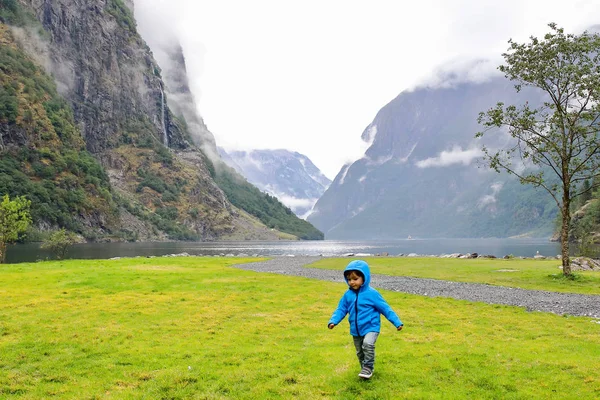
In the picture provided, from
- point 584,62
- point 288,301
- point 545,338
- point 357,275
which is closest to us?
point 357,275

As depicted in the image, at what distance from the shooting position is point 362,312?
440 inches

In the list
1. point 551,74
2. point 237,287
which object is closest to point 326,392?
point 237,287

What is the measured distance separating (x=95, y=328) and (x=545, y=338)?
690 inches

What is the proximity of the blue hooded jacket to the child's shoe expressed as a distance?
0.89 meters

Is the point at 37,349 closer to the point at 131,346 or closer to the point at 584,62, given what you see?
the point at 131,346

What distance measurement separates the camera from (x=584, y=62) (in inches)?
1463

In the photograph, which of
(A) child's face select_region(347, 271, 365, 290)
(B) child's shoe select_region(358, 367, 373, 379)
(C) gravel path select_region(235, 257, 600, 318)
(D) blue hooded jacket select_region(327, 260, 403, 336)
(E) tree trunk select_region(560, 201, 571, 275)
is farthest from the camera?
(E) tree trunk select_region(560, 201, 571, 275)

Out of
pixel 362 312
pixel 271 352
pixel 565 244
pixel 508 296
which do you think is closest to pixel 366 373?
pixel 362 312

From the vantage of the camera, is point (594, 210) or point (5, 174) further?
point (5, 174)

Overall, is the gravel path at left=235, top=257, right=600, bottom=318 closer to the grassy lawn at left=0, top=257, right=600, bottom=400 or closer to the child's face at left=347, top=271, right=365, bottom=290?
the grassy lawn at left=0, top=257, right=600, bottom=400

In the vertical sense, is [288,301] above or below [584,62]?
below

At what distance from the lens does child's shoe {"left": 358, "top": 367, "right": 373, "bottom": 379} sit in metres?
10.6

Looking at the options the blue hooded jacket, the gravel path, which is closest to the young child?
the blue hooded jacket

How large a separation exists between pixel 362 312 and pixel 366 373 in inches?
61.5
